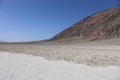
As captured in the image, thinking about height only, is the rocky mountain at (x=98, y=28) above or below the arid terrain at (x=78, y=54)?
above

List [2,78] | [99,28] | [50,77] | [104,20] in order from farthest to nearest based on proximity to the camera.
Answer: [104,20] → [99,28] → [50,77] → [2,78]

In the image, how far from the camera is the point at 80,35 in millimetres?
77688

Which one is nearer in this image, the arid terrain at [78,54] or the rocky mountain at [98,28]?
the arid terrain at [78,54]

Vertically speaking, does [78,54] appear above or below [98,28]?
below

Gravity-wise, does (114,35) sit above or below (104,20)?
below

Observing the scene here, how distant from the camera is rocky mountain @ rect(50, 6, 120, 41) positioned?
66.2 meters

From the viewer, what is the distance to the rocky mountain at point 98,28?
66188 mm

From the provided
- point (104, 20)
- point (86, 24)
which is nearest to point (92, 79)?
point (104, 20)

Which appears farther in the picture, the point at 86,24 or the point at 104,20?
the point at 86,24

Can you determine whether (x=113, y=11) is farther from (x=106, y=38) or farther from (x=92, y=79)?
(x=92, y=79)

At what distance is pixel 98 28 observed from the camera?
2936 inches

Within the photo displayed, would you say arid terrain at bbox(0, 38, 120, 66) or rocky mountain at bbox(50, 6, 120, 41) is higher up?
rocky mountain at bbox(50, 6, 120, 41)

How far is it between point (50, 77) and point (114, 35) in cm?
5873

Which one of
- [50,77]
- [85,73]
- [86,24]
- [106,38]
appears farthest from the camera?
[86,24]
